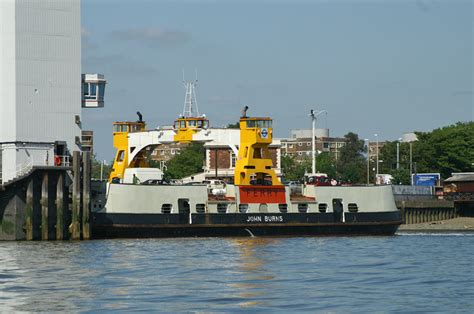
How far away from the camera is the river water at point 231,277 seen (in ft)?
112

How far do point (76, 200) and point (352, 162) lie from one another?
4941 inches

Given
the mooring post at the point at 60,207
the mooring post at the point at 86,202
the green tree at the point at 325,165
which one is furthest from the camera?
the green tree at the point at 325,165

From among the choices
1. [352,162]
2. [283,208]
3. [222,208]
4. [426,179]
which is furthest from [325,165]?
[222,208]

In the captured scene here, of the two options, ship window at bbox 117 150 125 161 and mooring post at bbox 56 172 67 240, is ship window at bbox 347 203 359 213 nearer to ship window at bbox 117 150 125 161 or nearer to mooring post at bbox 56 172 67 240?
ship window at bbox 117 150 125 161

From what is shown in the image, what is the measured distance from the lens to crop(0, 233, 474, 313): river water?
112 feet

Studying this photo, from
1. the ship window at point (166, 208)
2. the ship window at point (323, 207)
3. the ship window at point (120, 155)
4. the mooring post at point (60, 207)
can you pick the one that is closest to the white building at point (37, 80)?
the mooring post at point (60, 207)

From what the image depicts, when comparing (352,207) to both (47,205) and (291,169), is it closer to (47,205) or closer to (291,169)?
(47,205)

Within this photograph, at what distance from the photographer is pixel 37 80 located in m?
63.0

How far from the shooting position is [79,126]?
65375 mm

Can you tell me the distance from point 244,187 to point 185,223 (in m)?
4.44

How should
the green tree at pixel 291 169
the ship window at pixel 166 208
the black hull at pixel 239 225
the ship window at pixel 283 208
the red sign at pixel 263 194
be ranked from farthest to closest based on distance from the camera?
the green tree at pixel 291 169
the ship window at pixel 283 208
the red sign at pixel 263 194
the ship window at pixel 166 208
the black hull at pixel 239 225

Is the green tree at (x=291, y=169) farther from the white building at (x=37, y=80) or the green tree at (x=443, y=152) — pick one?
the white building at (x=37, y=80)

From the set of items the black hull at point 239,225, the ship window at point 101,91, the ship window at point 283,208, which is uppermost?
the ship window at point 101,91

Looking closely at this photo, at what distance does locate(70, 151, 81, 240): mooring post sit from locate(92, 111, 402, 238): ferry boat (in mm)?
1443
